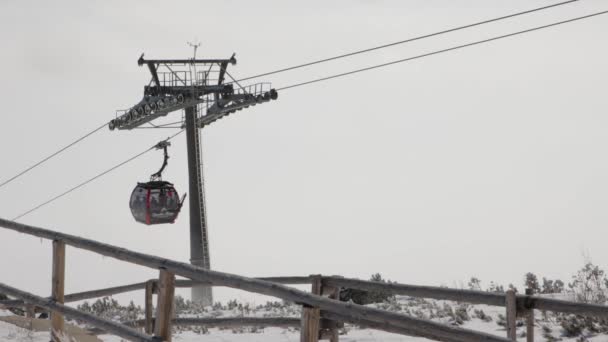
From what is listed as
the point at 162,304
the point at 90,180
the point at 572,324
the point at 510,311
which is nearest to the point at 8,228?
the point at 162,304

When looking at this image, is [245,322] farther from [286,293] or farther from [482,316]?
[286,293]

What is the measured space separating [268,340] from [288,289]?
6744 millimetres

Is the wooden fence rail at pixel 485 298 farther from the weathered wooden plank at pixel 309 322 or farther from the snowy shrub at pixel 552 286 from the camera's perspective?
the snowy shrub at pixel 552 286

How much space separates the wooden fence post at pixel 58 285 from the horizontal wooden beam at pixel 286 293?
0.52 feet

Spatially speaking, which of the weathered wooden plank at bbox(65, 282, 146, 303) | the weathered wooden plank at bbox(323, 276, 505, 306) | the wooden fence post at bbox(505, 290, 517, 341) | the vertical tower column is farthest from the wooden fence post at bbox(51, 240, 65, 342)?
the vertical tower column

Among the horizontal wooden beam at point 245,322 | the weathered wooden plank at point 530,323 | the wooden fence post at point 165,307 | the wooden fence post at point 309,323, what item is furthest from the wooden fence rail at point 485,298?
the wooden fence post at point 165,307

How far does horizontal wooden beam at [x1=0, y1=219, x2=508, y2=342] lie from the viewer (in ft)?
21.2

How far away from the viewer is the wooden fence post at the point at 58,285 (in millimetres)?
9508

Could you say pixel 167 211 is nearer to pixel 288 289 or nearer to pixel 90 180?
pixel 90 180

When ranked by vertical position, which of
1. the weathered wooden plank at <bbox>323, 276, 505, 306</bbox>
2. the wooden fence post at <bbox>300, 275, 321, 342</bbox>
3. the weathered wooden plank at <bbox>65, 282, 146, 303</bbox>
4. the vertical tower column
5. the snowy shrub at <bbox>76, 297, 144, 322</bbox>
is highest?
the vertical tower column

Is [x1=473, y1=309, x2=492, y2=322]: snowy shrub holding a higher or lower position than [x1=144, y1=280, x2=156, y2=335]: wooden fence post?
lower

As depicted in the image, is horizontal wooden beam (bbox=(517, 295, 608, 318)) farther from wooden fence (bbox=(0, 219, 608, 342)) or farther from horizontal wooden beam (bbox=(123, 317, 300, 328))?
horizontal wooden beam (bbox=(123, 317, 300, 328))

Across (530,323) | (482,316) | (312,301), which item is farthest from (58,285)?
(482,316)

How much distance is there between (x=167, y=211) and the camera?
24.0m
